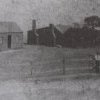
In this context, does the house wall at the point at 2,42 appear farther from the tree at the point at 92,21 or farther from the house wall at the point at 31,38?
the tree at the point at 92,21

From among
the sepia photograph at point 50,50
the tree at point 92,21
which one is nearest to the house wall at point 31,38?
the sepia photograph at point 50,50

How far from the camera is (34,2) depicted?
121 centimetres

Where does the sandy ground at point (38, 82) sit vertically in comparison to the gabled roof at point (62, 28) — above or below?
below

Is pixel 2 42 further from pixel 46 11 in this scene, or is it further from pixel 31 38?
pixel 46 11

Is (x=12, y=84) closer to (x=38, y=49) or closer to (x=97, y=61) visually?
(x=38, y=49)

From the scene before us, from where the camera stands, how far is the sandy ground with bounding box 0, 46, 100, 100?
107cm

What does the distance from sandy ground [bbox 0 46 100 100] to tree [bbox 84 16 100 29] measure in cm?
17

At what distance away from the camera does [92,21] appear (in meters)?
1.27

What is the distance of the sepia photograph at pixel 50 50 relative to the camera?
1098 mm

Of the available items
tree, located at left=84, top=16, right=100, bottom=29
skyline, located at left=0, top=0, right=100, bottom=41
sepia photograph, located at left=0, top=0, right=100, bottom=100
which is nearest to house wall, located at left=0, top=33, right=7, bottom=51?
sepia photograph, located at left=0, top=0, right=100, bottom=100

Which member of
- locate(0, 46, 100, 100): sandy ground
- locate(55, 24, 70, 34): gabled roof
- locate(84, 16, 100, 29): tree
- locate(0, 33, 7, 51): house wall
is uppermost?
locate(84, 16, 100, 29): tree

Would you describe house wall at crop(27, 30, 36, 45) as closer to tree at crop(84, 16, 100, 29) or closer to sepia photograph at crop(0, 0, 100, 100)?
sepia photograph at crop(0, 0, 100, 100)

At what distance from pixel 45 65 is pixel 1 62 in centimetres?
28

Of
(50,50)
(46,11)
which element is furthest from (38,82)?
(46,11)
